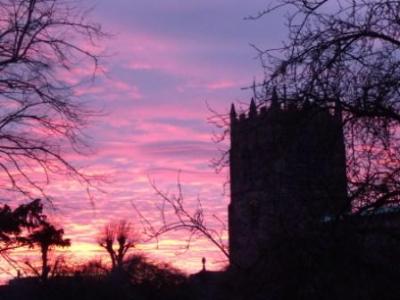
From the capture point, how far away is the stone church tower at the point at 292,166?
30.9ft

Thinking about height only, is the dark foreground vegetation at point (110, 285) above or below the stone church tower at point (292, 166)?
above

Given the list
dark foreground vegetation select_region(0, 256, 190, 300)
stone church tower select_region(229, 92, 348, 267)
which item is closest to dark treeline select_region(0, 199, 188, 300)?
dark foreground vegetation select_region(0, 256, 190, 300)

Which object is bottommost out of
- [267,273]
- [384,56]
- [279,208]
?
[267,273]

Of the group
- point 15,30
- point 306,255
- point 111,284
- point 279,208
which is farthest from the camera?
point 111,284

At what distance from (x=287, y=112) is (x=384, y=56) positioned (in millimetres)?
1192

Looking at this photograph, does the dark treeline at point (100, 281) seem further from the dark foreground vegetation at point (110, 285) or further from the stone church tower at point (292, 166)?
the stone church tower at point (292, 166)

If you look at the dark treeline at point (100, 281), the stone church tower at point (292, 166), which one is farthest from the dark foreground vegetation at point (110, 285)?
the stone church tower at point (292, 166)

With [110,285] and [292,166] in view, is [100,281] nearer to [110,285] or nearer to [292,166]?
[110,285]

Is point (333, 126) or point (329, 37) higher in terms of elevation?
point (329, 37)

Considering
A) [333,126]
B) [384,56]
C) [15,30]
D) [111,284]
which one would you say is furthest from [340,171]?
[111,284]

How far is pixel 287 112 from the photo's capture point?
374 inches

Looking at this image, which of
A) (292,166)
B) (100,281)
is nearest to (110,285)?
(100,281)

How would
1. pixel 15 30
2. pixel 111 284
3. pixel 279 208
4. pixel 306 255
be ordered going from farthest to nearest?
pixel 111 284, pixel 15 30, pixel 279 208, pixel 306 255

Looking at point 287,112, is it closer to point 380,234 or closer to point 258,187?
point 258,187
